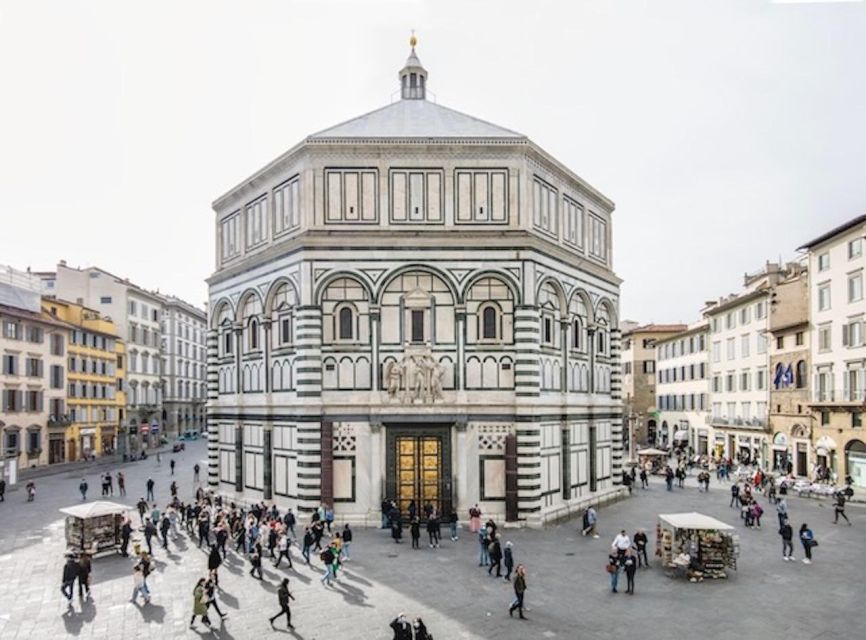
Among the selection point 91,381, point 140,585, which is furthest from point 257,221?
point 91,381

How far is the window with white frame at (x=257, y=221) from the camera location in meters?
34.7

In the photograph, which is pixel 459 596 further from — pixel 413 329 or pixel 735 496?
pixel 735 496

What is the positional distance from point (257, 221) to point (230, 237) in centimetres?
325

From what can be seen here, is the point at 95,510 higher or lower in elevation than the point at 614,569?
higher

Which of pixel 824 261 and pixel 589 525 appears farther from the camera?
pixel 824 261

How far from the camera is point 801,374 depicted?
48.1m

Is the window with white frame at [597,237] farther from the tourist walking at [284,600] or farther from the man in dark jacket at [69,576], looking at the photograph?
the man in dark jacket at [69,576]

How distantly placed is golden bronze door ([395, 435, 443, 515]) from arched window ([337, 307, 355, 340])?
467 cm

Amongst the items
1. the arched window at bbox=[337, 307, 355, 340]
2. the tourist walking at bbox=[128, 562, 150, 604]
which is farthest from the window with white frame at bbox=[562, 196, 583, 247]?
the tourist walking at bbox=[128, 562, 150, 604]

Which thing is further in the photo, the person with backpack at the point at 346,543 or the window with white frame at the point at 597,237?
the window with white frame at the point at 597,237

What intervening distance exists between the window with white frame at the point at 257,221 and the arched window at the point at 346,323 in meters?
6.31

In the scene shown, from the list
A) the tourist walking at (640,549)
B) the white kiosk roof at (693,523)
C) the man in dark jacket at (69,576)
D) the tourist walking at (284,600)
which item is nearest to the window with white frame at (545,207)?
the white kiosk roof at (693,523)

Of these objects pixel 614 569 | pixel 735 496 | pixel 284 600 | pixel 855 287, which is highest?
pixel 855 287

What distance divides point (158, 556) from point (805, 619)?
1975 centimetres
